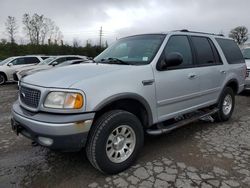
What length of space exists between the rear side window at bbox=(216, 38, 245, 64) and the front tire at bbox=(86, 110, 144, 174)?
3.00 m

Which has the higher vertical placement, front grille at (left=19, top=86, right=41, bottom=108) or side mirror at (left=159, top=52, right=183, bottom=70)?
side mirror at (left=159, top=52, right=183, bottom=70)

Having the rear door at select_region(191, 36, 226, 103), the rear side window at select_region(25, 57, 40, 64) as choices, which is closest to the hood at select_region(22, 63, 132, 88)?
the rear door at select_region(191, 36, 226, 103)

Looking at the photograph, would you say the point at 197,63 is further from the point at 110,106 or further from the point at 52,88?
the point at 52,88

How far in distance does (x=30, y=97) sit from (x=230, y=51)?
4.33 m

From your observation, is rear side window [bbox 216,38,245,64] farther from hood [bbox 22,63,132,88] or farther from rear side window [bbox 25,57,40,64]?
rear side window [bbox 25,57,40,64]

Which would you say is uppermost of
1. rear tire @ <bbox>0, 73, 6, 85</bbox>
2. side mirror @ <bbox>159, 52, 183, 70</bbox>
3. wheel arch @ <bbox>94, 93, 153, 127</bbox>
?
side mirror @ <bbox>159, 52, 183, 70</bbox>

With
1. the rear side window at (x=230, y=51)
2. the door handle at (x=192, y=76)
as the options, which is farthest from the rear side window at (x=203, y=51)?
the rear side window at (x=230, y=51)

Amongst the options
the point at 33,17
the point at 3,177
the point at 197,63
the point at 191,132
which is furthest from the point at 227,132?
the point at 33,17

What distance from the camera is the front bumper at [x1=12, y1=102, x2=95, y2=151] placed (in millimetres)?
2617

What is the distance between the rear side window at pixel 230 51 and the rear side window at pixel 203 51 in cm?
51

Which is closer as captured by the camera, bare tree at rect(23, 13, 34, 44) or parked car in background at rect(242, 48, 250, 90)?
parked car in background at rect(242, 48, 250, 90)

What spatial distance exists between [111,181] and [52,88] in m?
1.34

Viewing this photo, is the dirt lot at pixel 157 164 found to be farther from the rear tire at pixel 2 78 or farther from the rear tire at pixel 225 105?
the rear tire at pixel 2 78

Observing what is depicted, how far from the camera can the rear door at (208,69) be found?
4.37m
